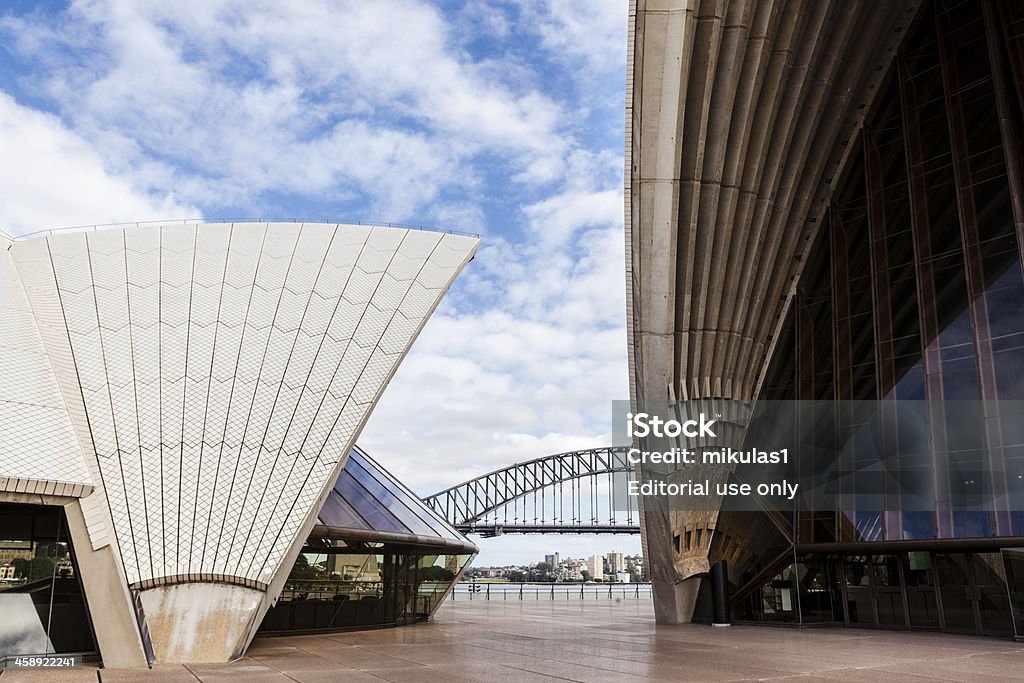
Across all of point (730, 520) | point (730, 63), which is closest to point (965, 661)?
point (730, 520)

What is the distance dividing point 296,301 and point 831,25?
17233mm

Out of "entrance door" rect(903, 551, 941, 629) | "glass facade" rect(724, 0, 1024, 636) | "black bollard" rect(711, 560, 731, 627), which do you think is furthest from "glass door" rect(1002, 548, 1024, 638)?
"black bollard" rect(711, 560, 731, 627)

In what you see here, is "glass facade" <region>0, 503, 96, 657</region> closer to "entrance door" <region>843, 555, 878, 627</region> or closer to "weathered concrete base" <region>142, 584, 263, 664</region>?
"weathered concrete base" <region>142, 584, 263, 664</region>

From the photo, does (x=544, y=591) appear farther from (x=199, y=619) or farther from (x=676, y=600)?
(x=199, y=619)

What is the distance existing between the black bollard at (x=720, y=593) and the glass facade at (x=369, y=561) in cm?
731

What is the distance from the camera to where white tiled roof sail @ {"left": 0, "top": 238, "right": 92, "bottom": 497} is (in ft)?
38.1

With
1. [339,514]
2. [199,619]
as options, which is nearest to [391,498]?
[339,514]

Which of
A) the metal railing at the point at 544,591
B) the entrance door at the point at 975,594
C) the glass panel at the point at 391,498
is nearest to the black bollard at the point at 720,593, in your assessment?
the entrance door at the point at 975,594

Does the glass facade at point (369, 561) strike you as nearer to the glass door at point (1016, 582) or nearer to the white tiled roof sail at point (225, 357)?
the white tiled roof sail at point (225, 357)

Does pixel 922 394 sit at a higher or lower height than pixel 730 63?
lower

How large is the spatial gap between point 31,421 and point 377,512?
8.71 meters

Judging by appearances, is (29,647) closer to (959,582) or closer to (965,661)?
(965,661)

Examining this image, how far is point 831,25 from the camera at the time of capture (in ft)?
74.7

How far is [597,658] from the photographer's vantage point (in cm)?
1258
